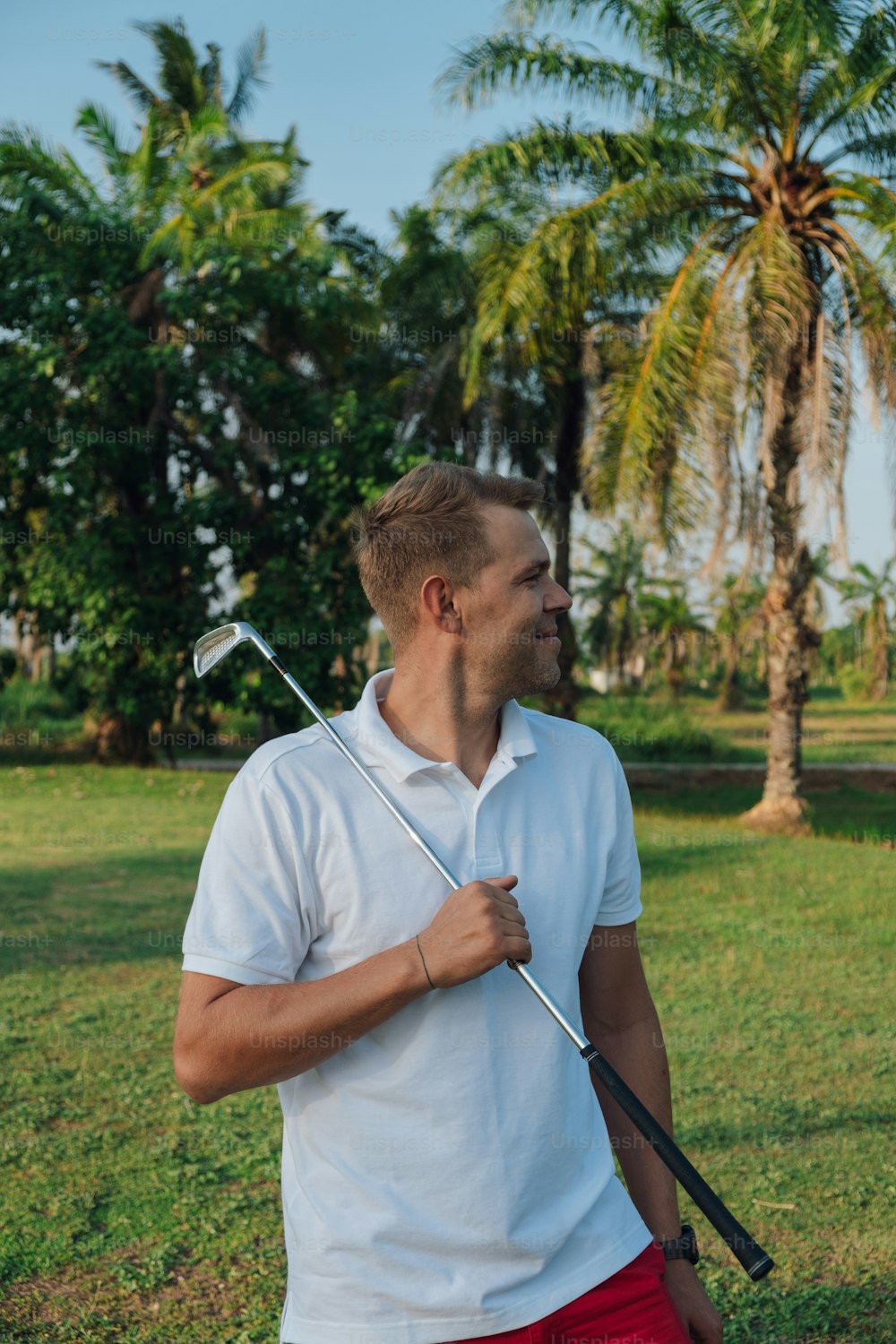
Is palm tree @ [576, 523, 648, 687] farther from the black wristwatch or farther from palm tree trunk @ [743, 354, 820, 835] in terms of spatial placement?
the black wristwatch

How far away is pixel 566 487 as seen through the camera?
1934cm

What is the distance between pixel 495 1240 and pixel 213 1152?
3.97 m

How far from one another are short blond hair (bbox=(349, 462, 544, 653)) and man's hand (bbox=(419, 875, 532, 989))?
0.53m

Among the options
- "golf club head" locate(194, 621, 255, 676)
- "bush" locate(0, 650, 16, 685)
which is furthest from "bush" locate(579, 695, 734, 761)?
"golf club head" locate(194, 621, 255, 676)

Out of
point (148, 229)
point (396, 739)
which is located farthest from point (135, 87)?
point (396, 739)

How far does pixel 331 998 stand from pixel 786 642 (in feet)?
45.3

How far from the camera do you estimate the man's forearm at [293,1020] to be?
1806mm

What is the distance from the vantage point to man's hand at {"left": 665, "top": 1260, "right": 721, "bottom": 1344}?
2131mm

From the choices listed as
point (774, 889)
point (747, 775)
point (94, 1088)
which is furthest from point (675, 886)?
point (747, 775)

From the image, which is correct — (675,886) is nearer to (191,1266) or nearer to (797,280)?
(797,280)

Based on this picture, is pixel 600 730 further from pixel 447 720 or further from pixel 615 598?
pixel 447 720

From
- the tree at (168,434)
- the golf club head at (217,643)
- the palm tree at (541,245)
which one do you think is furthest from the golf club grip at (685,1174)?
the tree at (168,434)

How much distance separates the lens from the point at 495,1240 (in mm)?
1848

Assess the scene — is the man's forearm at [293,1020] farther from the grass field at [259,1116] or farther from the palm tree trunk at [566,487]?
the palm tree trunk at [566,487]
